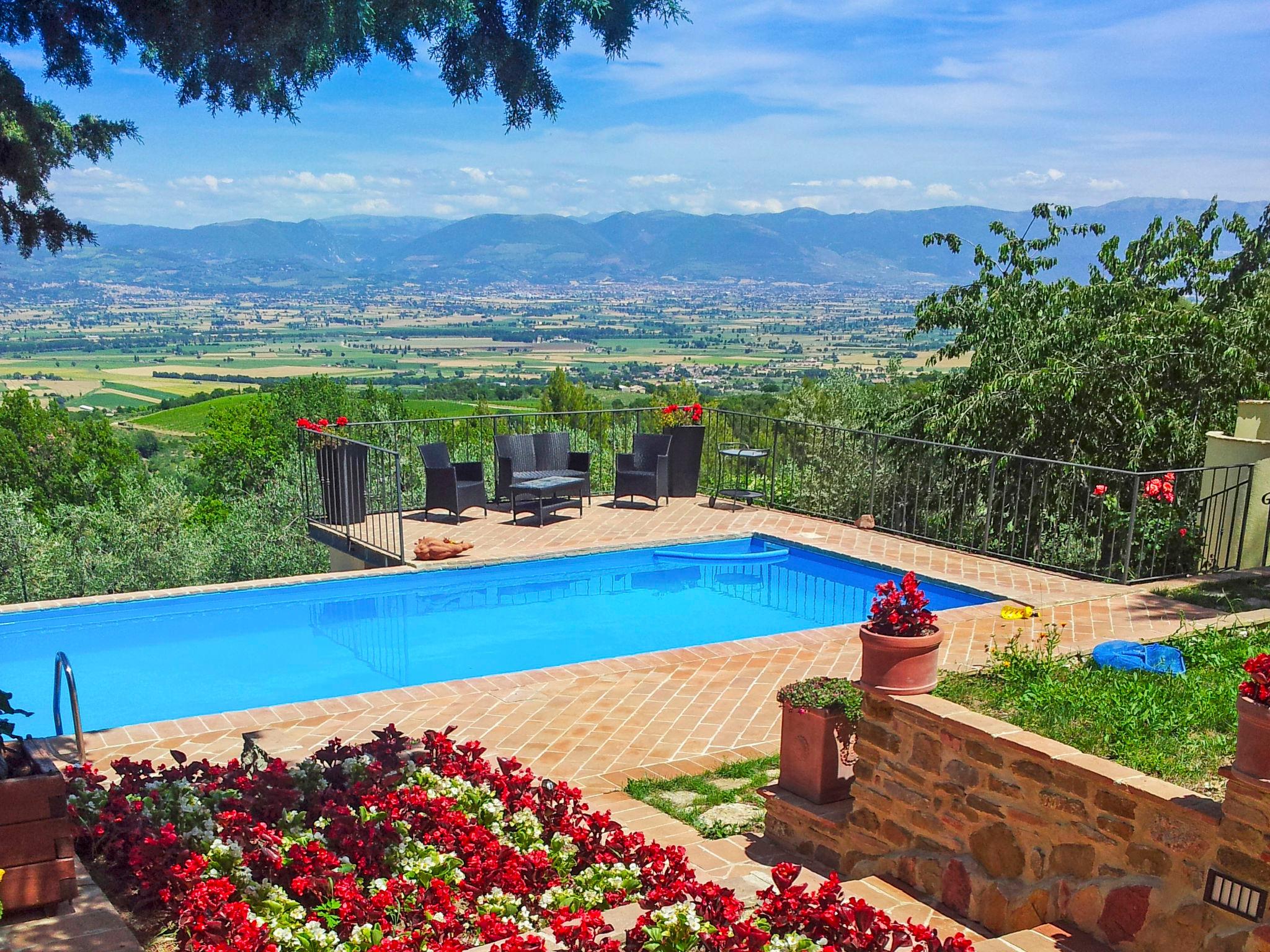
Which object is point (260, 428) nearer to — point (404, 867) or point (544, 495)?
point (544, 495)

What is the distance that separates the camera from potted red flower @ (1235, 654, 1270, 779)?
2.81 metres

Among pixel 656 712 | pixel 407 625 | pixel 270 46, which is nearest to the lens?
pixel 270 46

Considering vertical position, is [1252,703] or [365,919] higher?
[1252,703]

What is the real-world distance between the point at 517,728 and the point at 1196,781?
3411 mm

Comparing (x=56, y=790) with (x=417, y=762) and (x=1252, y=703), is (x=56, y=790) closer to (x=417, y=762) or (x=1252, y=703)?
(x=417, y=762)

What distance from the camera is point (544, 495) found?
36.8ft

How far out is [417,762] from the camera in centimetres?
446

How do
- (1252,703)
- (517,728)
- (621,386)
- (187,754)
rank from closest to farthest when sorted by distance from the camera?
(1252,703) → (187,754) → (517,728) → (621,386)

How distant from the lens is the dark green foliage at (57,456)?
90.2ft

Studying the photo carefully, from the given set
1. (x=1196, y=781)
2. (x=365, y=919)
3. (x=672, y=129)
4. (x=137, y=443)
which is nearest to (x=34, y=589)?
(x=365, y=919)

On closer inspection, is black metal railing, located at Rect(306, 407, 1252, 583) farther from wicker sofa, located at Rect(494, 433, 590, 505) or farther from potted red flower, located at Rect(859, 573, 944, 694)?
potted red flower, located at Rect(859, 573, 944, 694)

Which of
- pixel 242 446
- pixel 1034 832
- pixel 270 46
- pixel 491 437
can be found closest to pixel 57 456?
pixel 242 446

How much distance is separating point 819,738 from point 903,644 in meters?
0.64

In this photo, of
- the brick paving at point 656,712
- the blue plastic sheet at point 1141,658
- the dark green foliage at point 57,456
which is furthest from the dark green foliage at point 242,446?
the blue plastic sheet at point 1141,658
